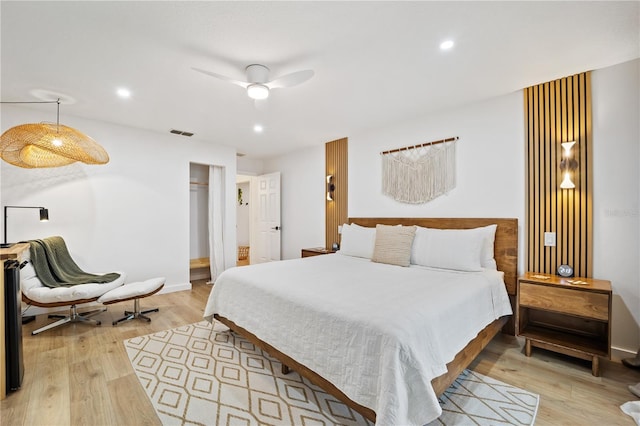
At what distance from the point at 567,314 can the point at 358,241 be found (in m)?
2.20

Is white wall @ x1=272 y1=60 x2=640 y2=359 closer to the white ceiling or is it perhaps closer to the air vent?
the white ceiling

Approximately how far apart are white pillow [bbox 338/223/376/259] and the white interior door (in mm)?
2366

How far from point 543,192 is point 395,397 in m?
2.62

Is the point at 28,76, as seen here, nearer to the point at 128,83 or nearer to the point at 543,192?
the point at 128,83

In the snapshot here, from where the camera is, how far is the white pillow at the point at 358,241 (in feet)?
12.4

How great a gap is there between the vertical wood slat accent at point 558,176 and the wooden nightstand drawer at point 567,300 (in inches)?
19.8

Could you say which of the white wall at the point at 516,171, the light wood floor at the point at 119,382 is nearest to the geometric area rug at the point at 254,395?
the light wood floor at the point at 119,382

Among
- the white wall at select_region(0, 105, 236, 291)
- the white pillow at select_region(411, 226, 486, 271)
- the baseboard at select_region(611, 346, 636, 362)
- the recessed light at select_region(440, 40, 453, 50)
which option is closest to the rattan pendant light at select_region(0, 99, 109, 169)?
the white wall at select_region(0, 105, 236, 291)

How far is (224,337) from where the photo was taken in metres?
2.93

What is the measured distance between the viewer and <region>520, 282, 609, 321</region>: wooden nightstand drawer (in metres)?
2.20

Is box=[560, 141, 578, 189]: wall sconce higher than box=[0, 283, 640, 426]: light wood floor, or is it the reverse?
box=[560, 141, 578, 189]: wall sconce

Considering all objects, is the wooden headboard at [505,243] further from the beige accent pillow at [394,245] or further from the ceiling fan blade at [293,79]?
the ceiling fan blade at [293,79]

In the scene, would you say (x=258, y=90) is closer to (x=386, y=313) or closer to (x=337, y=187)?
(x=386, y=313)

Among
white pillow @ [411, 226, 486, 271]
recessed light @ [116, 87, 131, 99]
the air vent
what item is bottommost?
white pillow @ [411, 226, 486, 271]
